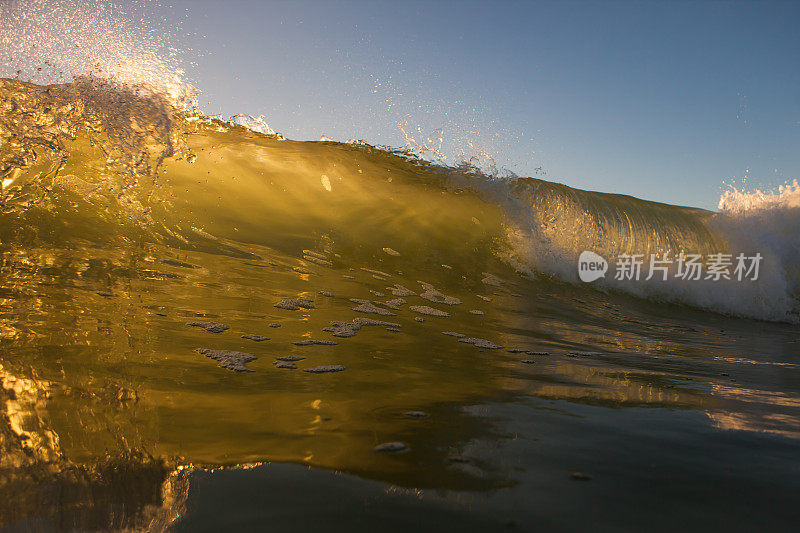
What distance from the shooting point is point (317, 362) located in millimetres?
2686

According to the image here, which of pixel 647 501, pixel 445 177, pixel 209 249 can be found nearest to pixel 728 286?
pixel 445 177

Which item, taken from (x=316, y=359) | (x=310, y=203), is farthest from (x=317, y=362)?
(x=310, y=203)

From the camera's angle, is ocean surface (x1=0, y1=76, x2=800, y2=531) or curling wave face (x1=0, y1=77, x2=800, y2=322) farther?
curling wave face (x1=0, y1=77, x2=800, y2=322)

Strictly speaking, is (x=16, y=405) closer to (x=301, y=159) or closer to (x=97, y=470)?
(x=97, y=470)

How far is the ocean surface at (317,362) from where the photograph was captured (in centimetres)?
134

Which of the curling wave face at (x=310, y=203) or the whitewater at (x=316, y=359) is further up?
the curling wave face at (x=310, y=203)

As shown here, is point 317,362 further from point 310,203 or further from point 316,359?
point 310,203

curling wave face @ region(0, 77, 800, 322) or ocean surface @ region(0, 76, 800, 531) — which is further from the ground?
curling wave face @ region(0, 77, 800, 322)

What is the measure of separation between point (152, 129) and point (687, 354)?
734 centimetres

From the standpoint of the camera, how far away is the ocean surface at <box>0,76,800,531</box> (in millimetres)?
1338

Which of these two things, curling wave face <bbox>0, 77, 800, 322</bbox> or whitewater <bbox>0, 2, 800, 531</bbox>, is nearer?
whitewater <bbox>0, 2, 800, 531</bbox>

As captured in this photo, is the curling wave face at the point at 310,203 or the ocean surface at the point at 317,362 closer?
the ocean surface at the point at 317,362

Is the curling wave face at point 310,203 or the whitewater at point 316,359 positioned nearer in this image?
the whitewater at point 316,359

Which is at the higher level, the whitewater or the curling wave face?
the curling wave face
